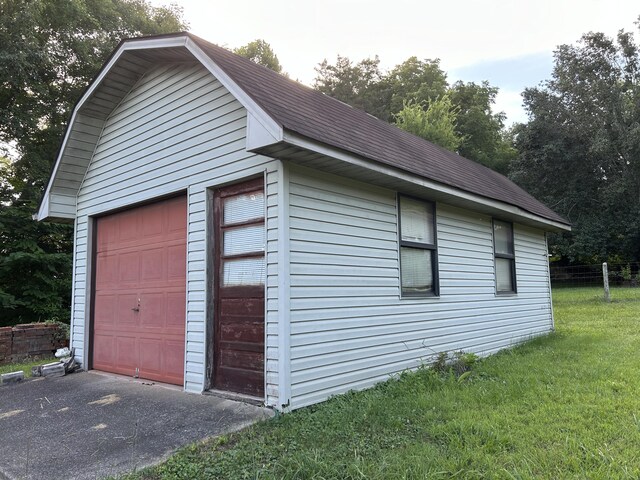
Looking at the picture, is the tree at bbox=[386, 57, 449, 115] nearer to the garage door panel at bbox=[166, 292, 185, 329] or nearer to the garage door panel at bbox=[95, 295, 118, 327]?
the garage door panel at bbox=[95, 295, 118, 327]

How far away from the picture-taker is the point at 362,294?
5.25 meters

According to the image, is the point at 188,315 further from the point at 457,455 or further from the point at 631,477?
the point at 631,477

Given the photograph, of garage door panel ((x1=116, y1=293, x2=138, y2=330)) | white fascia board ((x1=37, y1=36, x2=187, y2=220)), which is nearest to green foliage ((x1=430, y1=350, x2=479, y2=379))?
garage door panel ((x1=116, y1=293, x2=138, y2=330))

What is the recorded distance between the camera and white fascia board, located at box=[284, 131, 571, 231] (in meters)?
4.09

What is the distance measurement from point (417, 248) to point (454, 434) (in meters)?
3.14

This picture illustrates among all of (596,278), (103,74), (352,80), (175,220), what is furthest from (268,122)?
(352,80)

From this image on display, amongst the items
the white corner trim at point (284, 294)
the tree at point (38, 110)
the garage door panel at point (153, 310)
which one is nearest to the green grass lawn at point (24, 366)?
the garage door panel at point (153, 310)

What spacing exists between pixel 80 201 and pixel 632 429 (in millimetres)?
8208

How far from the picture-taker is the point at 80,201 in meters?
7.61

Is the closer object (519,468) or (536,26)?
(519,468)

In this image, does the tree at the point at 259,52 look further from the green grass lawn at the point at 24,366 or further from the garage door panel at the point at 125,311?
the garage door panel at the point at 125,311

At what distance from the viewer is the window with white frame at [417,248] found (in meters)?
6.10

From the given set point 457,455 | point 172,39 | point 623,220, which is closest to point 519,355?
point 457,455

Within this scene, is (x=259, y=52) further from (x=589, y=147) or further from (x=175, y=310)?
(x=175, y=310)
